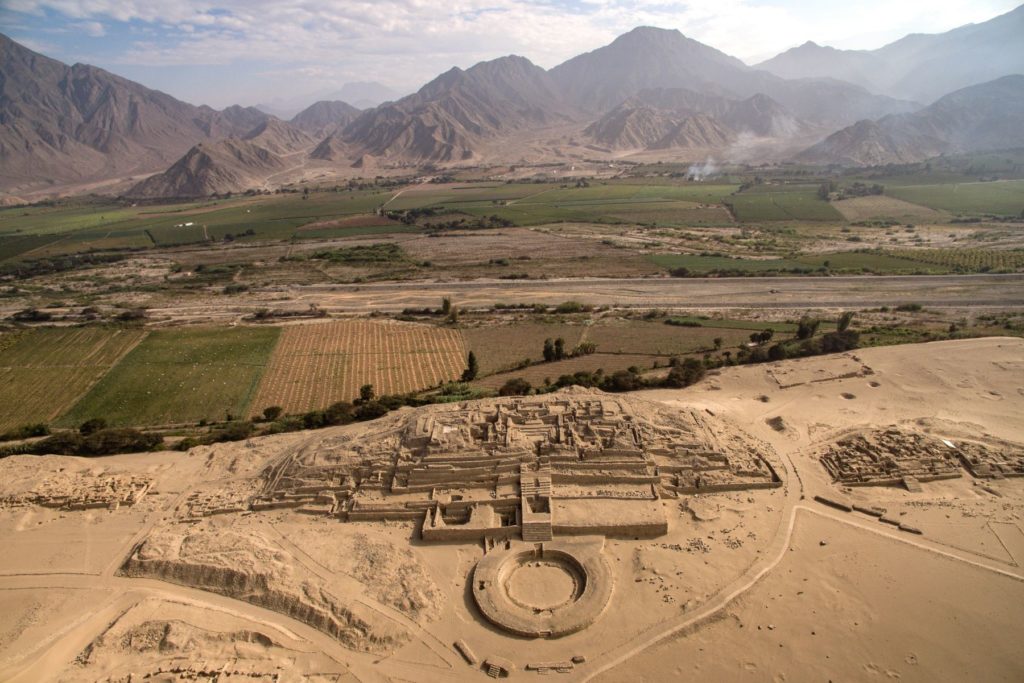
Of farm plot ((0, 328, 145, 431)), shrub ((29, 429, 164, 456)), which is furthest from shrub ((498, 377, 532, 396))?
farm plot ((0, 328, 145, 431))

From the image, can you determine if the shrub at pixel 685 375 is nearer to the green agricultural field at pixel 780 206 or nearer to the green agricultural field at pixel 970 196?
the green agricultural field at pixel 780 206

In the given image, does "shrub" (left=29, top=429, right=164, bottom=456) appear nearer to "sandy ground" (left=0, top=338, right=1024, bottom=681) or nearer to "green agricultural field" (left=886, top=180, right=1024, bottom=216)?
"sandy ground" (left=0, top=338, right=1024, bottom=681)

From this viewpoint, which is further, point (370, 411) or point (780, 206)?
point (780, 206)

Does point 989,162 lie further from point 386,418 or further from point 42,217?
point 42,217

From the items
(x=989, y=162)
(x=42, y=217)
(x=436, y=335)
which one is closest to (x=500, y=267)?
(x=436, y=335)

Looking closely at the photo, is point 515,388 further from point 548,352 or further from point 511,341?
point 511,341

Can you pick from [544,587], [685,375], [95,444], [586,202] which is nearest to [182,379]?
[95,444]
